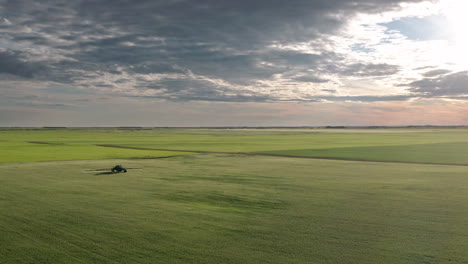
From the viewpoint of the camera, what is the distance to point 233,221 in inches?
465

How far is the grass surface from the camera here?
8.73 m

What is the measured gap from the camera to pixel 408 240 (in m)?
9.70

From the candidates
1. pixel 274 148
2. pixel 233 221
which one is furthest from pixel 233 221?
pixel 274 148

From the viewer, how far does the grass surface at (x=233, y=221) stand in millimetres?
8734

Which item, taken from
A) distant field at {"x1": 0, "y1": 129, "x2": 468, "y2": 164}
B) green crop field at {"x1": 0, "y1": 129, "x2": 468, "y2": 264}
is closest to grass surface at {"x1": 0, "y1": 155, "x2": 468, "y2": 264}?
green crop field at {"x1": 0, "y1": 129, "x2": 468, "y2": 264}

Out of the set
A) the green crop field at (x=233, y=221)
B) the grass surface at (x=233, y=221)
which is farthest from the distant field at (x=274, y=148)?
the grass surface at (x=233, y=221)

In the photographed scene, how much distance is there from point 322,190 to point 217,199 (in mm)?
5513

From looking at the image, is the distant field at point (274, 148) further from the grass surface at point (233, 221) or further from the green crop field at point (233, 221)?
the grass surface at point (233, 221)

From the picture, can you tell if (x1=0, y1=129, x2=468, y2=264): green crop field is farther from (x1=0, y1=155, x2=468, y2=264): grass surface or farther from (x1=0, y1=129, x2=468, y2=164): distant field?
(x1=0, y1=129, x2=468, y2=164): distant field

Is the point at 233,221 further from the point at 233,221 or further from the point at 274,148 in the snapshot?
the point at 274,148

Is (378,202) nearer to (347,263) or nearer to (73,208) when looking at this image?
(347,263)

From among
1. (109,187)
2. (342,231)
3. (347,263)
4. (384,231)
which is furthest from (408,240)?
(109,187)

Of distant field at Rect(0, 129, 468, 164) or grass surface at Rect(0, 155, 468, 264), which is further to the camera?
distant field at Rect(0, 129, 468, 164)

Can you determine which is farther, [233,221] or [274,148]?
[274,148]
